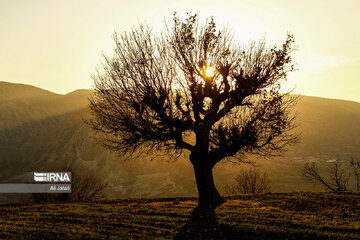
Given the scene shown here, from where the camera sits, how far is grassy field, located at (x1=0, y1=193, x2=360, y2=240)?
39.8 ft

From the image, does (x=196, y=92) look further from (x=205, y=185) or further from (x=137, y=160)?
(x=137, y=160)

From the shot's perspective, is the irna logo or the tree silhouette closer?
the tree silhouette

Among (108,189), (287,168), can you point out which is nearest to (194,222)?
(108,189)

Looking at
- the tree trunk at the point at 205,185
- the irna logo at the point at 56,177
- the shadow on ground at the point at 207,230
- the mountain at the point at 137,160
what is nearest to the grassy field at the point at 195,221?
the shadow on ground at the point at 207,230

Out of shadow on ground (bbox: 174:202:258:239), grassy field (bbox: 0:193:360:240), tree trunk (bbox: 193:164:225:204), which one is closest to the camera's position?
shadow on ground (bbox: 174:202:258:239)

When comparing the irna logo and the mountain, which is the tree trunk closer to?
the irna logo

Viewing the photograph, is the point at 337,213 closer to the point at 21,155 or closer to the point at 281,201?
the point at 281,201

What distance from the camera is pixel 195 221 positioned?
14.5 metres

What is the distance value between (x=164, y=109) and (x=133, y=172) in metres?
146

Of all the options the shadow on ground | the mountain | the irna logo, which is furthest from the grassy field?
the mountain

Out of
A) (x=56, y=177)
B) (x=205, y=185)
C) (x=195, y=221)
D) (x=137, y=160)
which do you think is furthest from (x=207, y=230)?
(x=137, y=160)

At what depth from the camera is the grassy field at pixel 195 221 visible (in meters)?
12.1

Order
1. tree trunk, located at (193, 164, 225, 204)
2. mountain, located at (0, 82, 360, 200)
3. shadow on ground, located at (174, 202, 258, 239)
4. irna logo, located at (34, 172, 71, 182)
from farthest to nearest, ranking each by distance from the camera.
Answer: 1. mountain, located at (0, 82, 360, 200)
2. irna logo, located at (34, 172, 71, 182)
3. tree trunk, located at (193, 164, 225, 204)
4. shadow on ground, located at (174, 202, 258, 239)

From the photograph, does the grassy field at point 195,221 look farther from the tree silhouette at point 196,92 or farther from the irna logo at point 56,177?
the irna logo at point 56,177
